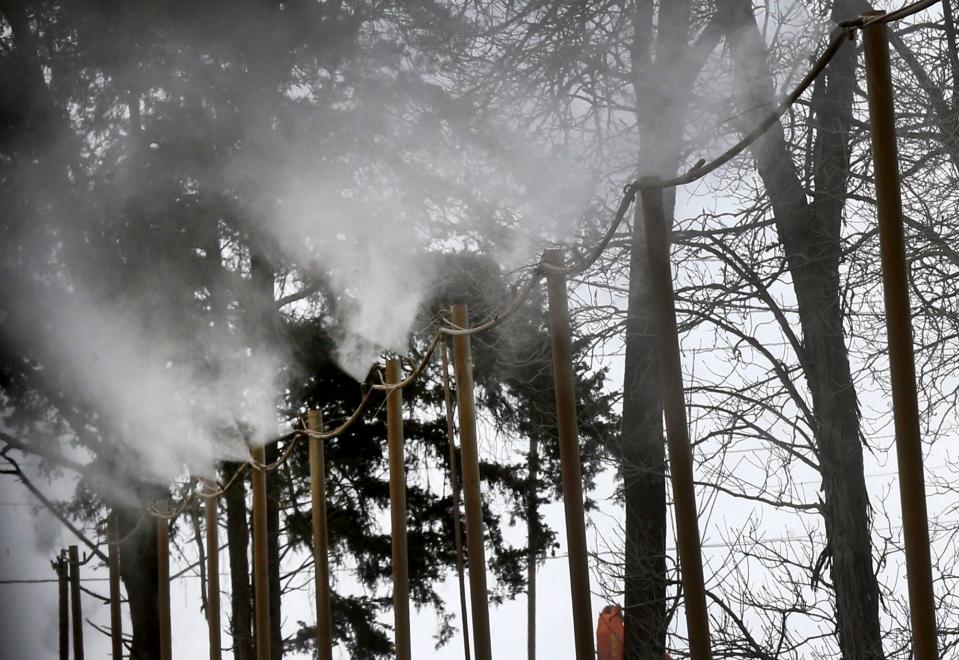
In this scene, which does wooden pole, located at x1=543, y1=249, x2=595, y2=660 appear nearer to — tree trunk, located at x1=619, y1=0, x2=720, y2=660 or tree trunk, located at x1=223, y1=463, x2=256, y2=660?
tree trunk, located at x1=619, y1=0, x2=720, y2=660

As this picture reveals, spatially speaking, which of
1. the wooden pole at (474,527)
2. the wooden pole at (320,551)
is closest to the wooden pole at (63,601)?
the wooden pole at (320,551)

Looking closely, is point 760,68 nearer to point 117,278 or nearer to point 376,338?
point 376,338

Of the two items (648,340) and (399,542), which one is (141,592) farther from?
(399,542)

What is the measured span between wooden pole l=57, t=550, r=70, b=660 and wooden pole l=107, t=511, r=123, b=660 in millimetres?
1720

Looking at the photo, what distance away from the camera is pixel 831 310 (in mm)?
6957

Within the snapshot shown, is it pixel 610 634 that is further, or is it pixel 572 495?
pixel 610 634

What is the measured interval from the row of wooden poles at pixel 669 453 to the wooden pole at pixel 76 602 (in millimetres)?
6608

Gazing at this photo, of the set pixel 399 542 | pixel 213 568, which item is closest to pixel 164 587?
pixel 213 568

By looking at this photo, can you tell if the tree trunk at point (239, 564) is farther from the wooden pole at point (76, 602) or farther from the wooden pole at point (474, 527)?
the wooden pole at point (474, 527)

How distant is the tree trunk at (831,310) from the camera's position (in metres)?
6.57

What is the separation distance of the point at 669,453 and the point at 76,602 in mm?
11109

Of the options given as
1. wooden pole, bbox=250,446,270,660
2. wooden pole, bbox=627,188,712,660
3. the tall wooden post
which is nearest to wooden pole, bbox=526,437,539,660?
wooden pole, bbox=250,446,270,660

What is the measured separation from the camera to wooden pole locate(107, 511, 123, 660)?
11.0m

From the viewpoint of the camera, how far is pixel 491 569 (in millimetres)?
11516
